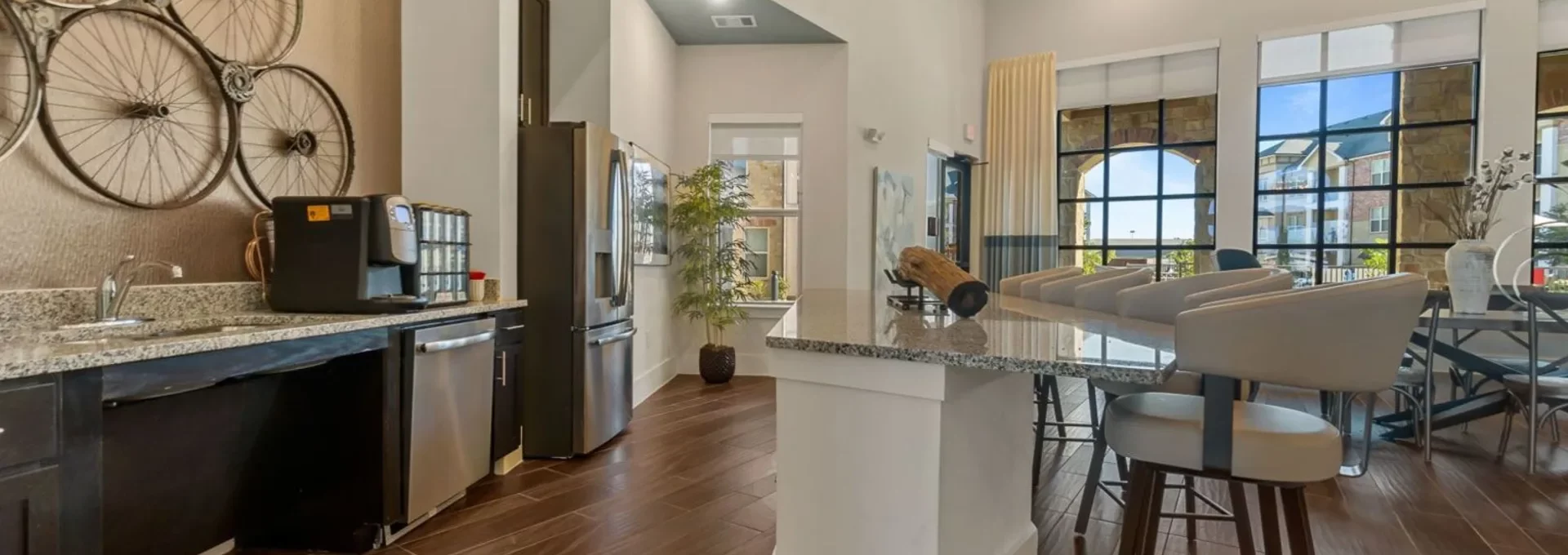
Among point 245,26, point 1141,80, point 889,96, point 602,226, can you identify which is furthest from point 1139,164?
point 245,26

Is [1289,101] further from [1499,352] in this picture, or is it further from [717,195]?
[717,195]

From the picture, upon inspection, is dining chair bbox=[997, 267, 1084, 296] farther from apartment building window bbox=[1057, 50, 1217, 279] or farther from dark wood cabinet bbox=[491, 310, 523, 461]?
apartment building window bbox=[1057, 50, 1217, 279]

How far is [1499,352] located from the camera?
5.41 meters

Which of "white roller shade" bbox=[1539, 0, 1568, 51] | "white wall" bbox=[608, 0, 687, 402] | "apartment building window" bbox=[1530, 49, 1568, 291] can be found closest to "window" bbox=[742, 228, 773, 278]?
"white wall" bbox=[608, 0, 687, 402]

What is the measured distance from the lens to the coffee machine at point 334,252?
2.37m

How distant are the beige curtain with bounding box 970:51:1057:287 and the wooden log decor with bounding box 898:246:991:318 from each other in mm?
5495

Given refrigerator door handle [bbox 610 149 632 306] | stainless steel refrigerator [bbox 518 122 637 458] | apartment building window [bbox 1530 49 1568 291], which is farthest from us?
apartment building window [bbox 1530 49 1568 291]

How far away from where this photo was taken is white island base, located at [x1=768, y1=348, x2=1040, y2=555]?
1.48 meters

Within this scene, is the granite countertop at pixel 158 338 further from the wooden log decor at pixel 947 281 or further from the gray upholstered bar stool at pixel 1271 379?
the gray upholstered bar stool at pixel 1271 379

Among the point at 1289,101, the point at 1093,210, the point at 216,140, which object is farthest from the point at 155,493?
the point at 1289,101

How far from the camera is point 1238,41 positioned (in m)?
6.52

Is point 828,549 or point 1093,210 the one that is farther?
point 1093,210

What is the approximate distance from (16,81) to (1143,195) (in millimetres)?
7939

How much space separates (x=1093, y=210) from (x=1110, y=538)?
5813mm
